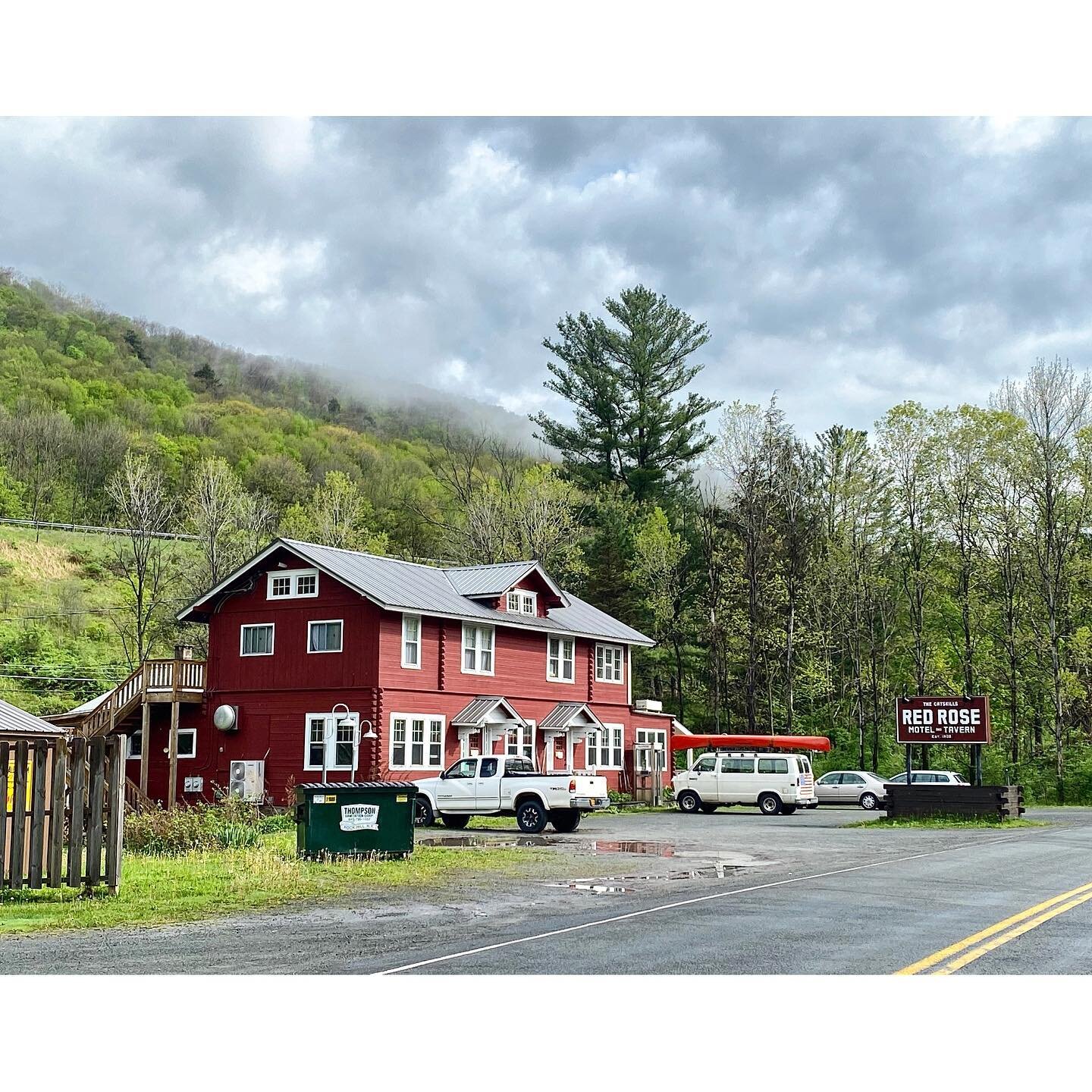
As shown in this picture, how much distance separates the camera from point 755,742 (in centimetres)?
4925

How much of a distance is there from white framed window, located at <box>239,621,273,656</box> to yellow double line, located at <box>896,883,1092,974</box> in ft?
95.7

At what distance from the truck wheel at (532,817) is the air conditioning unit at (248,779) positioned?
13006 mm

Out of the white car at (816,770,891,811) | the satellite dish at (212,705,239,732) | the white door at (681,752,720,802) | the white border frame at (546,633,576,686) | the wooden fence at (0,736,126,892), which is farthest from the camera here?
the white border frame at (546,633,576,686)

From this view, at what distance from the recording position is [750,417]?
60.2 metres

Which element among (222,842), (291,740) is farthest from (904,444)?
(222,842)

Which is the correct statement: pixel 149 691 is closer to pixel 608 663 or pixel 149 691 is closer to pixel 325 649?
pixel 325 649

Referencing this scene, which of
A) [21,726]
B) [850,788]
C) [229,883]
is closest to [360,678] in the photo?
Answer: [21,726]

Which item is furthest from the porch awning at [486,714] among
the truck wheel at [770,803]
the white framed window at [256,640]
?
the truck wheel at [770,803]

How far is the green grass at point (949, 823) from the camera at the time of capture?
107ft

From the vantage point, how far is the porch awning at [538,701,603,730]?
44.3 m

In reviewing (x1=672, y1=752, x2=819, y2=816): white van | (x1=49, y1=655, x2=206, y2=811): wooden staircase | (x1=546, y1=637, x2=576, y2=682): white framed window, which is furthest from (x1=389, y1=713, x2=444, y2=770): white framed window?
(x1=672, y1=752, x2=819, y2=816): white van

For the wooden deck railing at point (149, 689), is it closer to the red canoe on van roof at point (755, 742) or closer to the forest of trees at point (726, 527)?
the forest of trees at point (726, 527)

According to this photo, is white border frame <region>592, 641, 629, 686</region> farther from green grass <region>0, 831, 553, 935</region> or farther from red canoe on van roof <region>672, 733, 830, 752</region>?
green grass <region>0, 831, 553, 935</region>

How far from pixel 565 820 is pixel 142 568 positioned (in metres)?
34.7
